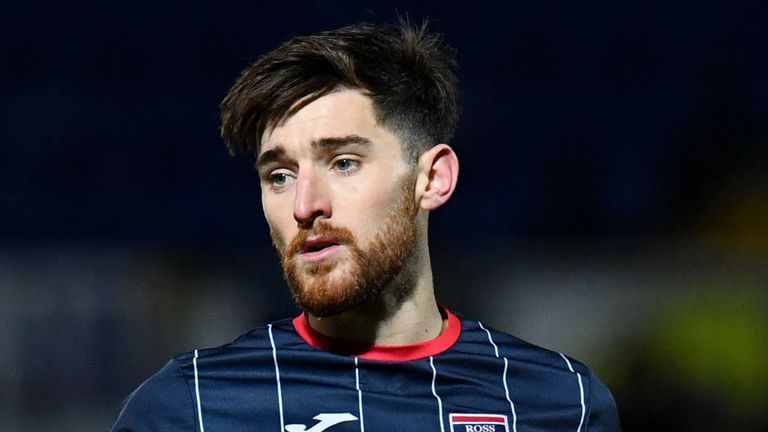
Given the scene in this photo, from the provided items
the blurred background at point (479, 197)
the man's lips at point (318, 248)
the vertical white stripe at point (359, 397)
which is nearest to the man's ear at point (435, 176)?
the man's lips at point (318, 248)

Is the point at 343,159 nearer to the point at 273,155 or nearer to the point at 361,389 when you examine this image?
the point at 273,155

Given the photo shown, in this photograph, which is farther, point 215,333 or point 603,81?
point 603,81

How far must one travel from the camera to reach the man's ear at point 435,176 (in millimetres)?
2617

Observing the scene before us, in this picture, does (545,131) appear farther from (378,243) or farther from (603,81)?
(378,243)

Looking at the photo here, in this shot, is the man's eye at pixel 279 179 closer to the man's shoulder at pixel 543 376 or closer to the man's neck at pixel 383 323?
the man's neck at pixel 383 323

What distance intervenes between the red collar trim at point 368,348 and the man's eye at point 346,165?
36cm

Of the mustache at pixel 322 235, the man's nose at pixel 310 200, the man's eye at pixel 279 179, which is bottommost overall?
the mustache at pixel 322 235

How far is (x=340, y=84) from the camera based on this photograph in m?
2.55

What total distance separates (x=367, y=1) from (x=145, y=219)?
1.43 meters

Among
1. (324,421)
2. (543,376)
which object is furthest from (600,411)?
(324,421)

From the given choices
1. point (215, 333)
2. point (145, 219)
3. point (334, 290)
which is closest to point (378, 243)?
point (334, 290)

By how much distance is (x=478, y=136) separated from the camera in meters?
5.62

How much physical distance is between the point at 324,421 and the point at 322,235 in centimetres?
38

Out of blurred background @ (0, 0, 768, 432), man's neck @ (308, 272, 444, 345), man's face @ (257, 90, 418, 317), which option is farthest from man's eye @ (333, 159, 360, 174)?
blurred background @ (0, 0, 768, 432)
